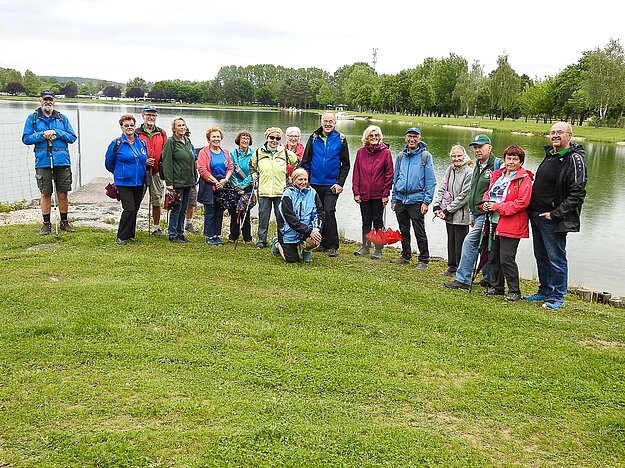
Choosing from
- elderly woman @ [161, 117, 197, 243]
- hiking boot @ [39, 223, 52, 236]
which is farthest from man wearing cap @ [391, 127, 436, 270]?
hiking boot @ [39, 223, 52, 236]

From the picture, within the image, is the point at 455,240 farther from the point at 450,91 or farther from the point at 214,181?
the point at 450,91

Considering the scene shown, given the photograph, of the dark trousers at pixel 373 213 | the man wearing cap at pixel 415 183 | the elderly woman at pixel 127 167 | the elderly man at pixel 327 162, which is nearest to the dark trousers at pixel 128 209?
the elderly woman at pixel 127 167

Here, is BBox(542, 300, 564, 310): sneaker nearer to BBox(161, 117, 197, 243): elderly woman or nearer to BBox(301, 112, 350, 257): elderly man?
BBox(301, 112, 350, 257): elderly man

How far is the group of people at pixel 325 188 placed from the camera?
729 centimetres

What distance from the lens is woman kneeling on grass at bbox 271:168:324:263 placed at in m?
8.23

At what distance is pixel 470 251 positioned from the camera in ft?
25.0

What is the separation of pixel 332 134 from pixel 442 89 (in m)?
90.5

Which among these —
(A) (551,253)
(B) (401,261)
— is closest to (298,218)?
(B) (401,261)

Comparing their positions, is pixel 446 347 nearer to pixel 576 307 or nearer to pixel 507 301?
pixel 507 301

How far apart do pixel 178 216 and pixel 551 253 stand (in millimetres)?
5814

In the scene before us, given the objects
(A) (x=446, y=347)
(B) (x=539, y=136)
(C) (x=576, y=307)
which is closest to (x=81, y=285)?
(A) (x=446, y=347)

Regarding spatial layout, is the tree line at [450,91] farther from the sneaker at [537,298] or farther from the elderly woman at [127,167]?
the elderly woman at [127,167]

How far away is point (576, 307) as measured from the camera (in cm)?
737

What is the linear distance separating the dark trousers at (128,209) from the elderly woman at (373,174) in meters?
3.55
